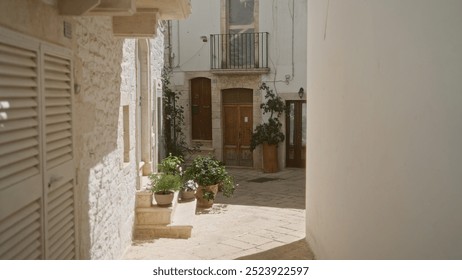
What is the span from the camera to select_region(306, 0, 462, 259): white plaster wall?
2.12 m

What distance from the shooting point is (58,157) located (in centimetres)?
Result: 339

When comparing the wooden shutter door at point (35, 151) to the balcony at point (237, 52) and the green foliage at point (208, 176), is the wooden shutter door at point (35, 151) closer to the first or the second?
the green foliage at point (208, 176)

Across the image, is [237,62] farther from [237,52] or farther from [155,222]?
[155,222]

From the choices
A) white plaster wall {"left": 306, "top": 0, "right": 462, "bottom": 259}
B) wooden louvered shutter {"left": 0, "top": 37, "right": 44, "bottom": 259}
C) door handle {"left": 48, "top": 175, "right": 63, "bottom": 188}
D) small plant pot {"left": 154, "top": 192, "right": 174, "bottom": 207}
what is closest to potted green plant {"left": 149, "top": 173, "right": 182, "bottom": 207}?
small plant pot {"left": 154, "top": 192, "right": 174, "bottom": 207}

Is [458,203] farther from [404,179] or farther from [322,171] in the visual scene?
[322,171]

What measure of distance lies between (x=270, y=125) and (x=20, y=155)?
1112 cm

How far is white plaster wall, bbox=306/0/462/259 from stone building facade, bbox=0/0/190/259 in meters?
1.95

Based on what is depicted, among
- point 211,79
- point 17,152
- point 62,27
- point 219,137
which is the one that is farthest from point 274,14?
point 17,152

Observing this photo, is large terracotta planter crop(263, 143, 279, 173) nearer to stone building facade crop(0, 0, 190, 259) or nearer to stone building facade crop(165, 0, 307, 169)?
stone building facade crop(165, 0, 307, 169)

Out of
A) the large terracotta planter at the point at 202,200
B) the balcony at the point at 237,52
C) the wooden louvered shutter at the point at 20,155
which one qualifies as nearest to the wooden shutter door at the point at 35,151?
the wooden louvered shutter at the point at 20,155

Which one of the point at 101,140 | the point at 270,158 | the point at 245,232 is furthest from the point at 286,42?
the point at 101,140

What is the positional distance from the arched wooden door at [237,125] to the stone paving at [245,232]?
347cm

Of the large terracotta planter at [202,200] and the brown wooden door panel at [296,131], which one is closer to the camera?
the large terracotta planter at [202,200]

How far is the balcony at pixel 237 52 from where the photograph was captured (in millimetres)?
13977
